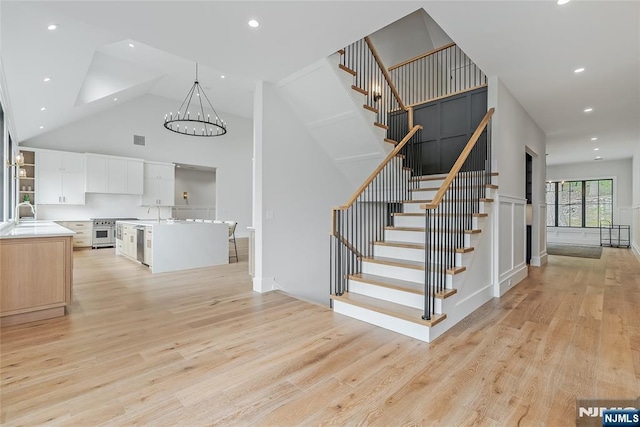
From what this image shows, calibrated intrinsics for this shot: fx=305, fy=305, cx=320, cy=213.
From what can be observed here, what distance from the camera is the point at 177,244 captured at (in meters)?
5.71

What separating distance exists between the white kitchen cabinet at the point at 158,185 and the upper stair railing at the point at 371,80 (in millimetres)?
7740

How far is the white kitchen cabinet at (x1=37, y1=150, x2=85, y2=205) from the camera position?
7.91 m

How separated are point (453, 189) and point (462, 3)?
1.76 metres

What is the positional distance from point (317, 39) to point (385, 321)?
2947 mm

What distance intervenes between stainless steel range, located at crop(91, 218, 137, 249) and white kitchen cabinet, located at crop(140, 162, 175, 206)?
1.30 m

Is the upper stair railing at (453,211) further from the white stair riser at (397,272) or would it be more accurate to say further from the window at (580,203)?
the window at (580,203)

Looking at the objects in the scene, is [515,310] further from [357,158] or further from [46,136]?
[46,136]

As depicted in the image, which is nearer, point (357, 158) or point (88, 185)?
point (357, 158)

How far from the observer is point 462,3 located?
261 cm

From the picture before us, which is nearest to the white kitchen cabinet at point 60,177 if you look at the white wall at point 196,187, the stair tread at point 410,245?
the white wall at point 196,187

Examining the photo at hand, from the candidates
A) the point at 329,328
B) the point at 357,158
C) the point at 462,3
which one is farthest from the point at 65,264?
the point at 462,3

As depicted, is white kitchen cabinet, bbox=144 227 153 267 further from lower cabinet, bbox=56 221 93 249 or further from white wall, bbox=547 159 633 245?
white wall, bbox=547 159 633 245

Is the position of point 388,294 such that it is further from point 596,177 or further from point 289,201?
point 596,177

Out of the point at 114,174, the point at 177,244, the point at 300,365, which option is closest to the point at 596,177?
the point at 300,365
